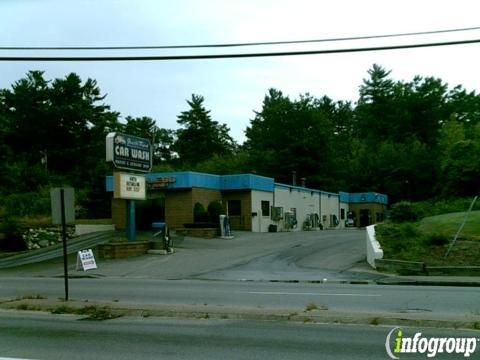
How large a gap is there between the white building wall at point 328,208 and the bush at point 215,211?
1917cm

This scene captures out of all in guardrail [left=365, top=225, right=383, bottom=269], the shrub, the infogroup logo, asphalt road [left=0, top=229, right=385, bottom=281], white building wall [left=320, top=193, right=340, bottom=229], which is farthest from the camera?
white building wall [left=320, top=193, right=340, bottom=229]

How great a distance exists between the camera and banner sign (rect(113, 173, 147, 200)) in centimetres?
3297

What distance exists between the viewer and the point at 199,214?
41719mm

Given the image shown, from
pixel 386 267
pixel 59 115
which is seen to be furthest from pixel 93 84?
pixel 386 267

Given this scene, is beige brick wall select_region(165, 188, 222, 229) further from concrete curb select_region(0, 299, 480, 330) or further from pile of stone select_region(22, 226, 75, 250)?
concrete curb select_region(0, 299, 480, 330)

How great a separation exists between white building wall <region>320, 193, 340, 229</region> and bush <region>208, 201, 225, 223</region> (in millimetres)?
19171

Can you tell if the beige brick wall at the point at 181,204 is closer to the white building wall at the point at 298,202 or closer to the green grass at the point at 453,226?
the white building wall at the point at 298,202

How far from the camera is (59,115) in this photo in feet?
217

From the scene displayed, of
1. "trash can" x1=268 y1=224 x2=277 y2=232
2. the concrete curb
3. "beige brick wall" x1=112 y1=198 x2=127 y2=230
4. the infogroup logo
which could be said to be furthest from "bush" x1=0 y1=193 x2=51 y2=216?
the infogroup logo

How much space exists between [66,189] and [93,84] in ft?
191

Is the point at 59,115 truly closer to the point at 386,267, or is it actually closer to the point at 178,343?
the point at 386,267

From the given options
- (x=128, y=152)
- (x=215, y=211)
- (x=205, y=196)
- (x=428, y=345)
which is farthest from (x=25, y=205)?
(x=428, y=345)

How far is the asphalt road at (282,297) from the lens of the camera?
13.0m

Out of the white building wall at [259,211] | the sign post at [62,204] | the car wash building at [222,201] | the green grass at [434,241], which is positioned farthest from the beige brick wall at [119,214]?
the sign post at [62,204]
